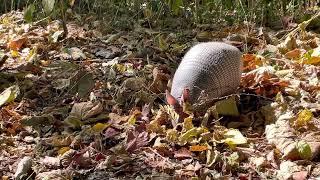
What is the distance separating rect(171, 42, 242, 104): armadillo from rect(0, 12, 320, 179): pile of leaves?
0.20 feet

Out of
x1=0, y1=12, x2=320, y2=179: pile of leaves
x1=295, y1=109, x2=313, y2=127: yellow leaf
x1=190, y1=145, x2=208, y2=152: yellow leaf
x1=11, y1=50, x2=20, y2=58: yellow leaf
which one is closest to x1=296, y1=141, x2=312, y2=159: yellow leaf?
x1=0, y1=12, x2=320, y2=179: pile of leaves

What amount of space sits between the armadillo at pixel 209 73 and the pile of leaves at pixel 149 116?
6 cm

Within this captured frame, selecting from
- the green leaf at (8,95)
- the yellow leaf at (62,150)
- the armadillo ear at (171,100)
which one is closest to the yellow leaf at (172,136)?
the armadillo ear at (171,100)

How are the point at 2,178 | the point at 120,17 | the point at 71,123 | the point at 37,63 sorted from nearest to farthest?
the point at 2,178
the point at 71,123
the point at 37,63
the point at 120,17

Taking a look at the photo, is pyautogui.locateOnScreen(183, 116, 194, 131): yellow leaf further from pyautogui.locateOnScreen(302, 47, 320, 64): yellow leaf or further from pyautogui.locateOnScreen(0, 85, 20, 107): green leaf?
pyautogui.locateOnScreen(302, 47, 320, 64): yellow leaf

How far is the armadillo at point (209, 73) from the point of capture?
2.45 metres

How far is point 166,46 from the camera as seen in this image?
330 centimetres

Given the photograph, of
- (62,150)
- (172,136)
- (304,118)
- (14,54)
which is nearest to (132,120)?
(172,136)

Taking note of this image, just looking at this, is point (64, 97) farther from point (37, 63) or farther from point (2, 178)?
point (2, 178)

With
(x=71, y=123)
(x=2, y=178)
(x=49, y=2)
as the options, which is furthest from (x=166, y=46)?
(x=2, y=178)

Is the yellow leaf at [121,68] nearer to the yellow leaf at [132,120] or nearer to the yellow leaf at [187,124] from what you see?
the yellow leaf at [132,120]

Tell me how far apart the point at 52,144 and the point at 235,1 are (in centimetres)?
198

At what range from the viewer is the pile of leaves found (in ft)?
6.99

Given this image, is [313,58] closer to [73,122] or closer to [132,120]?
[132,120]
